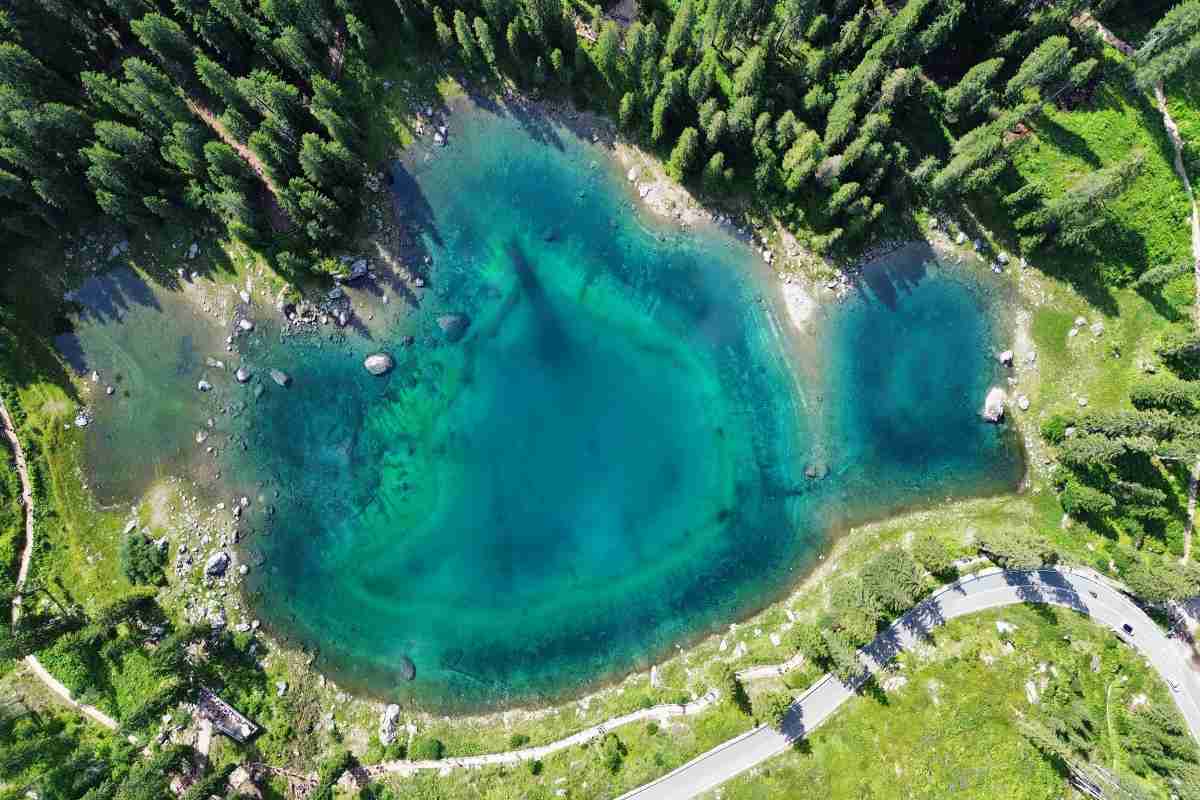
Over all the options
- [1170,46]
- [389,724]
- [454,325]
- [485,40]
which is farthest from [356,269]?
[1170,46]

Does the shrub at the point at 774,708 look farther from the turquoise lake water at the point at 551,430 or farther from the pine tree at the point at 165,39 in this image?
the pine tree at the point at 165,39

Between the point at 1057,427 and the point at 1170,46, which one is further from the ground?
the point at 1170,46

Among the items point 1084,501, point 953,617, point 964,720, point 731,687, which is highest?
point 1084,501

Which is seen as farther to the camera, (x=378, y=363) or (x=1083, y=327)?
(x=378, y=363)

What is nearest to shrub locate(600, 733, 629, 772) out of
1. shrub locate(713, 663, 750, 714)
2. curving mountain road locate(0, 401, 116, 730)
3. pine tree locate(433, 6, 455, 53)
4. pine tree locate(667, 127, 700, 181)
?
shrub locate(713, 663, 750, 714)

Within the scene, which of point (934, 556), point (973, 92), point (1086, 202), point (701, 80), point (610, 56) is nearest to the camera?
point (701, 80)

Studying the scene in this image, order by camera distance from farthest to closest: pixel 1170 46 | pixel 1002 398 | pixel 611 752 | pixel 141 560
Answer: pixel 1002 398 < pixel 141 560 < pixel 611 752 < pixel 1170 46

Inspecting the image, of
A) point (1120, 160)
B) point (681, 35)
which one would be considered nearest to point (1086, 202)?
point (1120, 160)

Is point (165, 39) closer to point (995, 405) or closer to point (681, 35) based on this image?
point (681, 35)
